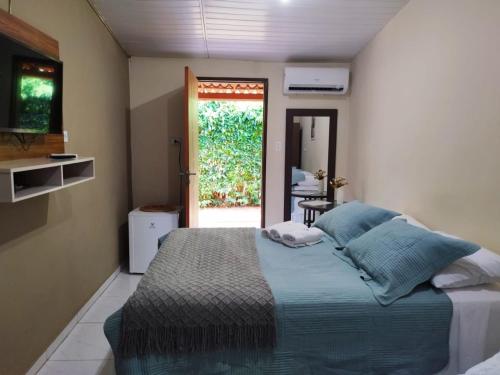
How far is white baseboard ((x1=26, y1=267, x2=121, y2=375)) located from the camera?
6.33ft

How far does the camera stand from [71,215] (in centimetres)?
240

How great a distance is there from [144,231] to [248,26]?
2146mm

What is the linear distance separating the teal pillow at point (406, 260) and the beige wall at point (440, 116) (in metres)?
0.31

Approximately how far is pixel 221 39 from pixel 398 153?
75.3 inches

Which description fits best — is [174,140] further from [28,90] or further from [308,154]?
[28,90]

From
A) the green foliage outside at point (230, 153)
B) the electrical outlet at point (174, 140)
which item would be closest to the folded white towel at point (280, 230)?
the electrical outlet at point (174, 140)

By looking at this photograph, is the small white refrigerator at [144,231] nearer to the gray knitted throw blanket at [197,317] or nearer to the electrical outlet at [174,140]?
the electrical outlet at [174,140]

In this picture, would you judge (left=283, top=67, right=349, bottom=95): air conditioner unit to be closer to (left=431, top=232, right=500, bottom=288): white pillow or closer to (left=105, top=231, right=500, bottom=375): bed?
(left=431, top=232, right=500, bottom=288): white pillow

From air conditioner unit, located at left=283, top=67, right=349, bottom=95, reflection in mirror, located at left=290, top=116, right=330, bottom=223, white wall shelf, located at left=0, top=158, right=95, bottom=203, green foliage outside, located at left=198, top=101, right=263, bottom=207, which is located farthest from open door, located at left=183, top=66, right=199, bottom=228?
green foliage outside, located at left=198, top=101, right=263, bottom=207

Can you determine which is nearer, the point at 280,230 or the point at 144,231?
the point at 280,230

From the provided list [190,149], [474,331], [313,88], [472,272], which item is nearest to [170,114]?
[190,149]

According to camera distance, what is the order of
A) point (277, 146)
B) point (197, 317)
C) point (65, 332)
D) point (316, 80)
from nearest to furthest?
point (197, 317) < point (65, 332) < point (316, 80) < point (277, 146)

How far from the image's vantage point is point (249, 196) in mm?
6805

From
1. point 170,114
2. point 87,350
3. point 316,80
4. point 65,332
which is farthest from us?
point 170,114
